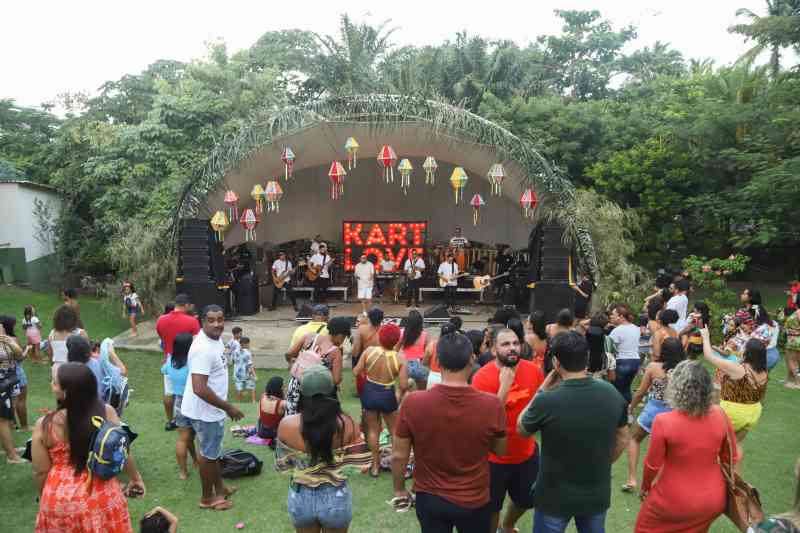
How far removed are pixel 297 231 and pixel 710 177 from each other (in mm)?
11564

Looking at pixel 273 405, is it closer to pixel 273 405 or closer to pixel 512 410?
pixel 273 405

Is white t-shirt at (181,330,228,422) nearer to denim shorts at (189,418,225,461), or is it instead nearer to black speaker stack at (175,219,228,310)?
denim shorts at (189,418,225,461)

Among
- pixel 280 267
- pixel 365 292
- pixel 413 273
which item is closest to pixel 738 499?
pixel 365 292

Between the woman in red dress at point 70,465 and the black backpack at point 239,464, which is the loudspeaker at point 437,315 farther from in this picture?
the woman in red dress at point 70,465

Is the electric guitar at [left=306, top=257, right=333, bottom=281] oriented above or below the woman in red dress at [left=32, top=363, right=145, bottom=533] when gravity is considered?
above

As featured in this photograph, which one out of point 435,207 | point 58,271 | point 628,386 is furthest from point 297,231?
point 628,386

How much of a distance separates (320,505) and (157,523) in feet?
2.54

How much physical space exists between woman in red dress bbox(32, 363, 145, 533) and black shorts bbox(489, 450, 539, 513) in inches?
84.5

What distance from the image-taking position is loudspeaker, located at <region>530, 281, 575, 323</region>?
41.3ft

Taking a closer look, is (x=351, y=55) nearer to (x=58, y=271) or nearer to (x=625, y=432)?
(x=58, y=271)

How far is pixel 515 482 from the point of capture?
12.7 ft

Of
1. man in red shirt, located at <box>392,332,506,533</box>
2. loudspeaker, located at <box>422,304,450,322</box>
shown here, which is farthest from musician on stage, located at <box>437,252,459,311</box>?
man in red shirt, located at <box>392,332,506,533</box>

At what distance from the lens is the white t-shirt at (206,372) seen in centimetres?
441

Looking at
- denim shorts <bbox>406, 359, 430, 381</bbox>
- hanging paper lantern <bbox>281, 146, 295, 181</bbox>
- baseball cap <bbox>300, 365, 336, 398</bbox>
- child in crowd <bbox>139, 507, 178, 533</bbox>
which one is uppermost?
hanging paper lantern <bbox>281, 146, 295, 181</bbox>
